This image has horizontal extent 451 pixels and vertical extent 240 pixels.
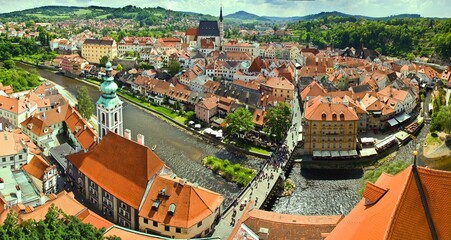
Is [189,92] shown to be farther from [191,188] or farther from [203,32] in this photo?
[203,32]

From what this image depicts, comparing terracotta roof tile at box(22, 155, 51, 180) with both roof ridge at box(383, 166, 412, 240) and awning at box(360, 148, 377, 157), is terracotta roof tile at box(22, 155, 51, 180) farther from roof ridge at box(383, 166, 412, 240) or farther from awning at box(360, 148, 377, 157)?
awning at box(360, 148, 377, 157)

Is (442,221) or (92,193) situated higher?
(442,221)

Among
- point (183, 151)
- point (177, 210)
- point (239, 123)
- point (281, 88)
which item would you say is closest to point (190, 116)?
point (183, 151)

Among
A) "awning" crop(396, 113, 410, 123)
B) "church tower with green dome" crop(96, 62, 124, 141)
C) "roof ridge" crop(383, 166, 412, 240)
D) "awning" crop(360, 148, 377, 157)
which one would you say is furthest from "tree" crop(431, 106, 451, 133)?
"roof ridge" crop(383, 166, 412, 240)

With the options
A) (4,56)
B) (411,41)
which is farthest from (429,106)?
(4,56)

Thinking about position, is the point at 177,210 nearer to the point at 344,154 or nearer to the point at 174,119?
the point at 344,154
